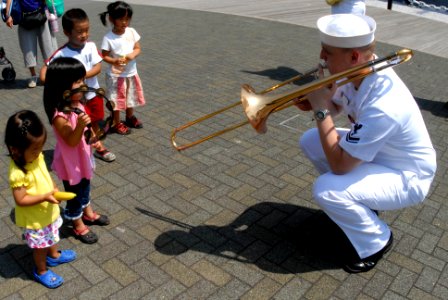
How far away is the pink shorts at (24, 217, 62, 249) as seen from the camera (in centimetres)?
274

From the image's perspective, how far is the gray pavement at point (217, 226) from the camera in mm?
2959

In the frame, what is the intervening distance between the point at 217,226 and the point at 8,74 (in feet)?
15.7

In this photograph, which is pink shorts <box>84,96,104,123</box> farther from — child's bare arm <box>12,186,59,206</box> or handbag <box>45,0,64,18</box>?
handbag <box>45,0,64,18</box>

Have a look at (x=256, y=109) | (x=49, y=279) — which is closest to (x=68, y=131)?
(x=49, y=279)

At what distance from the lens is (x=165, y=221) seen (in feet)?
11.8

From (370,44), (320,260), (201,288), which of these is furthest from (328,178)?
(201,288)

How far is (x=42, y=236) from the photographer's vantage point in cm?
277

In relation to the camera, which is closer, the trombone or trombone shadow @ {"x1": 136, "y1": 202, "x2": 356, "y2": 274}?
the trombone

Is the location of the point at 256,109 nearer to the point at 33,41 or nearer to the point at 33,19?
the point at 33,19

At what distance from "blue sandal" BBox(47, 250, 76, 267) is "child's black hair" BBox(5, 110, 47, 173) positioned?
0.83 m

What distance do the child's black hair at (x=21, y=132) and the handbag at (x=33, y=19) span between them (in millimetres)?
4513

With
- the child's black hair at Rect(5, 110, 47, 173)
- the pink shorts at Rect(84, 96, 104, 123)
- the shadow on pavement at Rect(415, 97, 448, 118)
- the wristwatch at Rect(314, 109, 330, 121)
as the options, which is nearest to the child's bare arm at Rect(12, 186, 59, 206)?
the child's black hair at Rect(5, 110, 47, 173)

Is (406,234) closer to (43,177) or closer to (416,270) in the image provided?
(416,270)

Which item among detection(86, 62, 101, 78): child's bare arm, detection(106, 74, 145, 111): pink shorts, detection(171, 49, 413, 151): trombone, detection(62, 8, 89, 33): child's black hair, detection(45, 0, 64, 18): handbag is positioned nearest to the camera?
detection(171, 49, 413, 151): trombone
